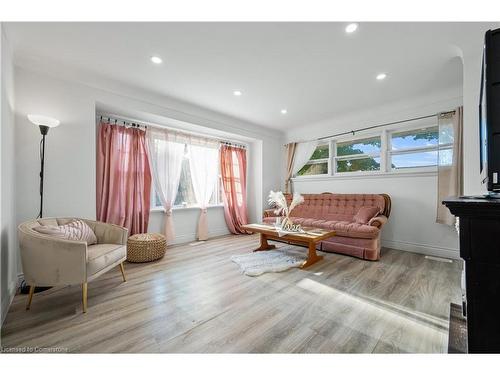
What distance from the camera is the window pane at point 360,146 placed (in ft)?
13.2

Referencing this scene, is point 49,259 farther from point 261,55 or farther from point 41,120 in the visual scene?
point 261,55

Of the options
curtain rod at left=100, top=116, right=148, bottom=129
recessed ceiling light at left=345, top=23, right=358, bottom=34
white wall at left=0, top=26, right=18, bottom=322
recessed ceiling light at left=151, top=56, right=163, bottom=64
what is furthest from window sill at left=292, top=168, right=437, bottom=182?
white wall at left=0, top=26, right=18, bottom=322

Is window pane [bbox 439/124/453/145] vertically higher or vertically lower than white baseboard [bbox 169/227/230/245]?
higher

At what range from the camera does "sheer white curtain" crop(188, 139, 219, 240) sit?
4.35m

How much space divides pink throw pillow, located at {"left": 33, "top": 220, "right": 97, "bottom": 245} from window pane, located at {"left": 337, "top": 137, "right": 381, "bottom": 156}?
4.47 meters

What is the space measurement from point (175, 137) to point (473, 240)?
4132 mm

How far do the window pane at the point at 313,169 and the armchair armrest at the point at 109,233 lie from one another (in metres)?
3.90

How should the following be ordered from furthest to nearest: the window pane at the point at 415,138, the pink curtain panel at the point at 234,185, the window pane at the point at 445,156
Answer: the pink curtain panel at the point at 234,185 → the window pane at the point at 415,138 → the window pane at the point at 445,156

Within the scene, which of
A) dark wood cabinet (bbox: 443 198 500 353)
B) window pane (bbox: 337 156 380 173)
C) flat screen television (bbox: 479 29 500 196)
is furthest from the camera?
window pane (bbox: 337 156 380 173)

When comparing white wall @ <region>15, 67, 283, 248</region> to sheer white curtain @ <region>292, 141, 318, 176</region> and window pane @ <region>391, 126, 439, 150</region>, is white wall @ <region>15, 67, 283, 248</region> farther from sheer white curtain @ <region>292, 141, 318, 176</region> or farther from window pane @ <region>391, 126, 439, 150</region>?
window pane @ <region>391, 126, 439, 150</region>

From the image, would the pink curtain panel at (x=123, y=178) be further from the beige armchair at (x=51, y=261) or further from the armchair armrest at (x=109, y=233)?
the beige armchair at (x=51, y=261)

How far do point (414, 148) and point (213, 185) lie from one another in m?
3.81

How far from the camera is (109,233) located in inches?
96.3

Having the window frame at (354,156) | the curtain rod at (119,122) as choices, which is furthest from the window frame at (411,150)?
the curtain rod at (119,122)
